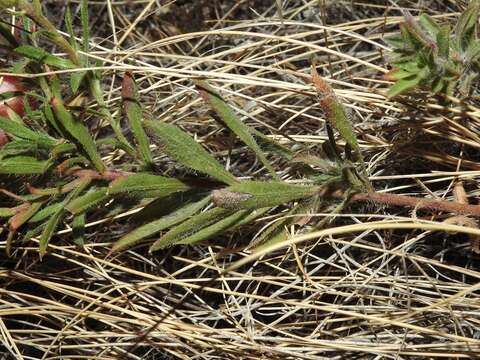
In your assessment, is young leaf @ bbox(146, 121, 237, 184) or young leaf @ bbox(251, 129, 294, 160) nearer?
young leaf @ bbox(146, 121, 237, 184)

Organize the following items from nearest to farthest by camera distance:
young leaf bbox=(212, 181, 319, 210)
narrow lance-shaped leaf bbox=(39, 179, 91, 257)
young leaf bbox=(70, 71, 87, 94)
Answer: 1. young leaf bbox=(212, 181, 319, 210)
2. narrow lance-shaped leaf bbox=(39, 179, 91, 257)
3. young leaf bbox=(70, 71, 87, 94)

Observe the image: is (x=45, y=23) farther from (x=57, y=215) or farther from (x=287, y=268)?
(x=287, y=268)

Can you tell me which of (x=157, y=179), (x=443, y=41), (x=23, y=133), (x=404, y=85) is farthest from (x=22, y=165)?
(x=443, y=41)

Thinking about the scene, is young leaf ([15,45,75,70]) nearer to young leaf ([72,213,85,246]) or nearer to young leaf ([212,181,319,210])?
young leaf ([72,213,85,246])

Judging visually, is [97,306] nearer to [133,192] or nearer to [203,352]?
[203,352]

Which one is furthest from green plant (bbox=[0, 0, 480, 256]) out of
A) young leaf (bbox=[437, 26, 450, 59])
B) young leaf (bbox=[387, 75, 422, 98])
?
young leaf (bbox=[437, 26, 450, 59])

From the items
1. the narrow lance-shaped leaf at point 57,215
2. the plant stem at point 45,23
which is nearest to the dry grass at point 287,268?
the plant stem at point 45,23
